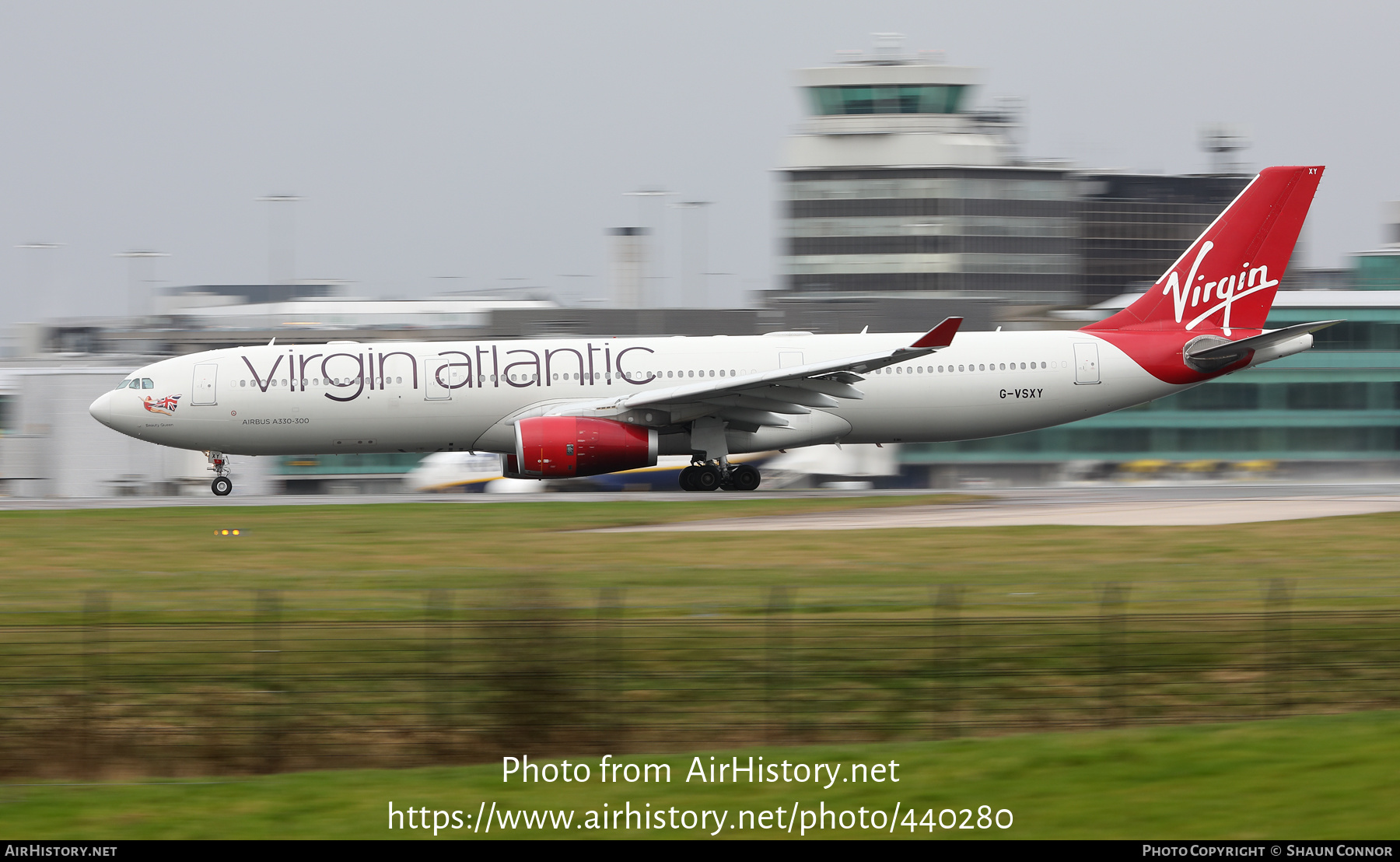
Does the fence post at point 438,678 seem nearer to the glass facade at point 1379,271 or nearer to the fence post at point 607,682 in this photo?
the fence post at point 607,682

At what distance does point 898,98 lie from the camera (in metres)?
90.4

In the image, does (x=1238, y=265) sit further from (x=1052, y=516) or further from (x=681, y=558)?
(x=681, y=558)

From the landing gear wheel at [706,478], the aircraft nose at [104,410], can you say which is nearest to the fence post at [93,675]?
the landing gear wheel at [706,478]

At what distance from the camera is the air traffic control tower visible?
90375 millimetres

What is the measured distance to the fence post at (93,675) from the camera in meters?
10.0

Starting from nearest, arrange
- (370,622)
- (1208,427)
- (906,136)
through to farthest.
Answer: (370,622) < (1208,427) < (906,136)

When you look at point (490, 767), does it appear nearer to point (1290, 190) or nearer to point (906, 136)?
point (1290, 190)

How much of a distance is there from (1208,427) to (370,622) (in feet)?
145

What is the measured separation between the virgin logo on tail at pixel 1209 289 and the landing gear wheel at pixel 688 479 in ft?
35.4

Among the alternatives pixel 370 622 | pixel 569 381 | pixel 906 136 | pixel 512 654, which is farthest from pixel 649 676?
pixel 906 136

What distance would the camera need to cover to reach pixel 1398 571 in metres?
15.4

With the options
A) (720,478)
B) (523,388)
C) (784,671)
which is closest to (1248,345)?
(720,478)

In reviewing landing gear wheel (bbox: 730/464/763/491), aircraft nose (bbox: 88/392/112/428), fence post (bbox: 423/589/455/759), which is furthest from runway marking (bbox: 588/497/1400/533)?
aircraft nose (bbox: 88/392/112/428)

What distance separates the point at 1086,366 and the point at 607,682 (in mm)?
20457
